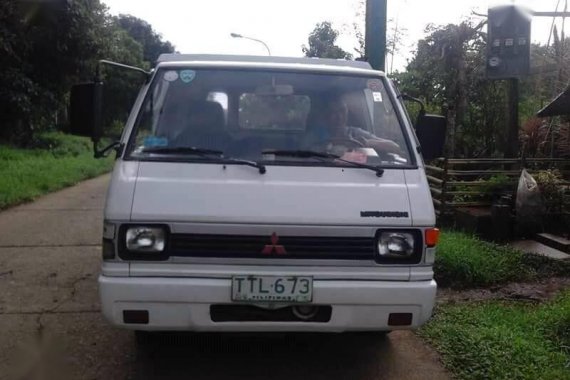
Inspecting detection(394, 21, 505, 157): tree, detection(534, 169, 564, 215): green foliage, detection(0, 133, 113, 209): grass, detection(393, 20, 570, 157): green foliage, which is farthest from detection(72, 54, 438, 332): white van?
detection(394, 21, 505, 157): tree

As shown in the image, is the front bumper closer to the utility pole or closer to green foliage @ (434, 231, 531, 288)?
green foliage @ (434, 231, 531, 288)

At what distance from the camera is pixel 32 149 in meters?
18.9

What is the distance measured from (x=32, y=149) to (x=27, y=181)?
279 inches

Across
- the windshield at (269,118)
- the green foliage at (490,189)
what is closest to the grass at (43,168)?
the green foliage at (490,189)

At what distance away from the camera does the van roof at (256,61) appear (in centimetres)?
425

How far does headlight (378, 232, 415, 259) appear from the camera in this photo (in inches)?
137

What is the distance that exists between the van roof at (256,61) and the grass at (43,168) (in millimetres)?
6659

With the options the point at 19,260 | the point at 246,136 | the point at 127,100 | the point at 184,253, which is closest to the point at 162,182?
the point at 184,253

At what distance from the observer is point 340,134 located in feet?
13.3

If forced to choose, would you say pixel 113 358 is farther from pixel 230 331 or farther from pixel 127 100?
pixel 127 100

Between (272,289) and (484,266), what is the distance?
313 cm

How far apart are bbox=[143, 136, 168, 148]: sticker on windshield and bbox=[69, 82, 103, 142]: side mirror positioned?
51cm

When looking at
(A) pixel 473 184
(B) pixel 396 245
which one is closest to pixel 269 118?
(B) pixel 396 245

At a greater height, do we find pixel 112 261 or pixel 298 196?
pixel 298 196
